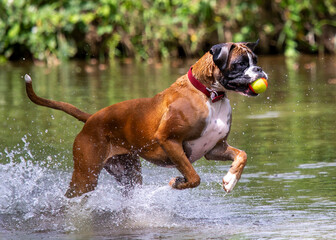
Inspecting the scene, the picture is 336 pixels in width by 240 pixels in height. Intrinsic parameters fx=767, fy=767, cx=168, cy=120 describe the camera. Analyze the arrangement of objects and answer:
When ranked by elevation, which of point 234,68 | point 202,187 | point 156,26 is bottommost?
point 156,26

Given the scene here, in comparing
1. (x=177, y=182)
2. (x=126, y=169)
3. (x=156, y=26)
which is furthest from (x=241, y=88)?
(x=156, y=26)

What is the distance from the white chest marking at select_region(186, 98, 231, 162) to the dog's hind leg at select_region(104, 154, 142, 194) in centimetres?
62

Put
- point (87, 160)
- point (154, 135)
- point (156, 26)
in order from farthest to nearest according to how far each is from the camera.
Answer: point (156, 26), point (87, 160), point (154, 135)

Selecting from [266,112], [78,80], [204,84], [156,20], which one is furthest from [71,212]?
[156,20]

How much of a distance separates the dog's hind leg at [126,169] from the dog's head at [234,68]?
1.07 metres

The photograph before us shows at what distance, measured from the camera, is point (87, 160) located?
5852mm

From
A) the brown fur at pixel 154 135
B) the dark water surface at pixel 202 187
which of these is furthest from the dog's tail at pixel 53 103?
the dark water surface at pixel 202 187

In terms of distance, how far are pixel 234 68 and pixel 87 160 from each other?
1.33 meters

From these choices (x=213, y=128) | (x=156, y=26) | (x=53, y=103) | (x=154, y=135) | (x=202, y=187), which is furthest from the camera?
(x=156, y=26)

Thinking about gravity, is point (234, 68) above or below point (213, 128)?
above

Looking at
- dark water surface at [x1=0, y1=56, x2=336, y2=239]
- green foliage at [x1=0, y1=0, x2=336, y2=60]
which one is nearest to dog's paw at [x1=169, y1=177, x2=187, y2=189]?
dark water surface at [x1=0, y1=56, x2=336, y2=239]

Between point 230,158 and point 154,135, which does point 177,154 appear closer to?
point 154,135

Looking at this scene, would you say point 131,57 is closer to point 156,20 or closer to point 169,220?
point 156,20

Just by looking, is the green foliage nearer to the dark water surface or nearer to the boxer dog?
the dark water surface
